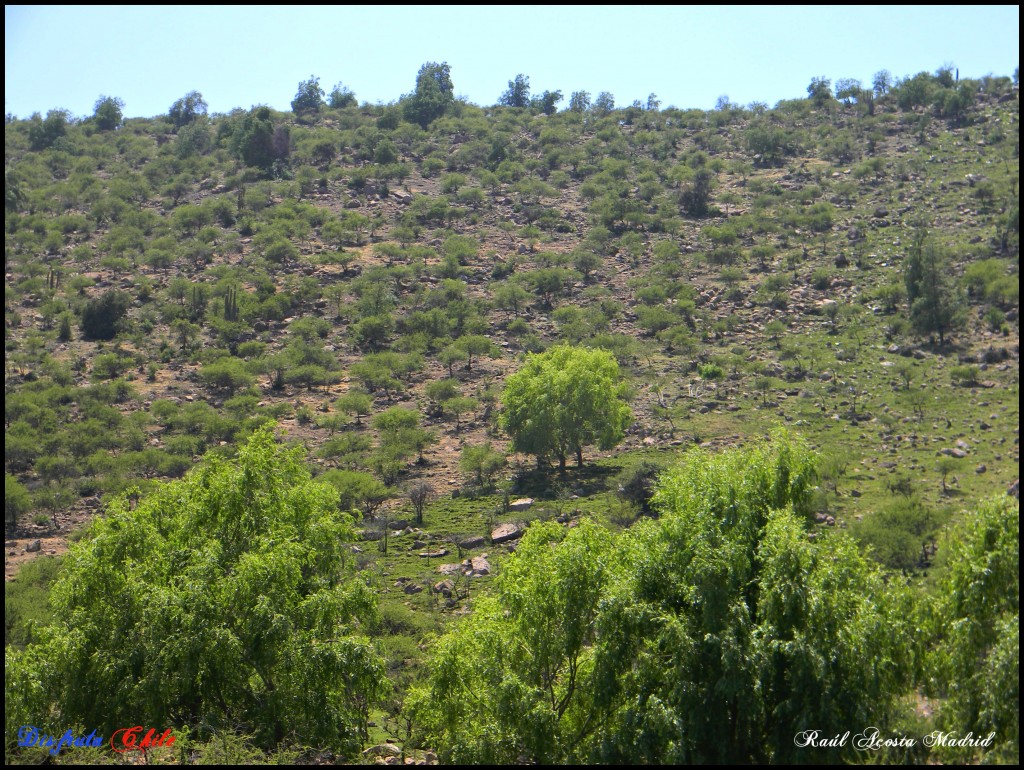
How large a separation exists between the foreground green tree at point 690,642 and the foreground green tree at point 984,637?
79 centimetres

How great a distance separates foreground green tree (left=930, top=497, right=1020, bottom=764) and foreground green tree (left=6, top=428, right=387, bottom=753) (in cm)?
1028

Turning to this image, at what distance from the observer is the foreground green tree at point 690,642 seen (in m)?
14.5

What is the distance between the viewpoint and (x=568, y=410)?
4431 cm

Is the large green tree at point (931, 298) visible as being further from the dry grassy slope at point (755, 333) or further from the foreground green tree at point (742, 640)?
the foreground green tree at point (742, 640)

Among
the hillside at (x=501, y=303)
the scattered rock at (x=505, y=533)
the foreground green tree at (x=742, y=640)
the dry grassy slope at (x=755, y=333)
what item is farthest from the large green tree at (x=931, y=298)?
the foreground green tree at (x=742, y=640)

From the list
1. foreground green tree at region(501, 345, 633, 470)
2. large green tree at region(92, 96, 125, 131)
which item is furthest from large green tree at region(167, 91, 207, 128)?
foreground green tree at region(501, 345, 633, 470)

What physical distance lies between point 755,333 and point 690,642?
4367cm

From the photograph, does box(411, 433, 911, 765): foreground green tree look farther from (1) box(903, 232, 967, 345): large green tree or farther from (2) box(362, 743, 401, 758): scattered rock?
(1) box(903, 232, 967, 345): large green tree

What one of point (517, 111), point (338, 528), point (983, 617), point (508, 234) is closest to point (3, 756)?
point (338, 528)

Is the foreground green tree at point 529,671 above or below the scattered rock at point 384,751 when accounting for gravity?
above

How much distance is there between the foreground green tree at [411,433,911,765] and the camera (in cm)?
1453

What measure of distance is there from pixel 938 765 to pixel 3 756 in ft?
49.8

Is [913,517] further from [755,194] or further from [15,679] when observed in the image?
[755,194]

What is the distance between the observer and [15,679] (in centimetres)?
1755
